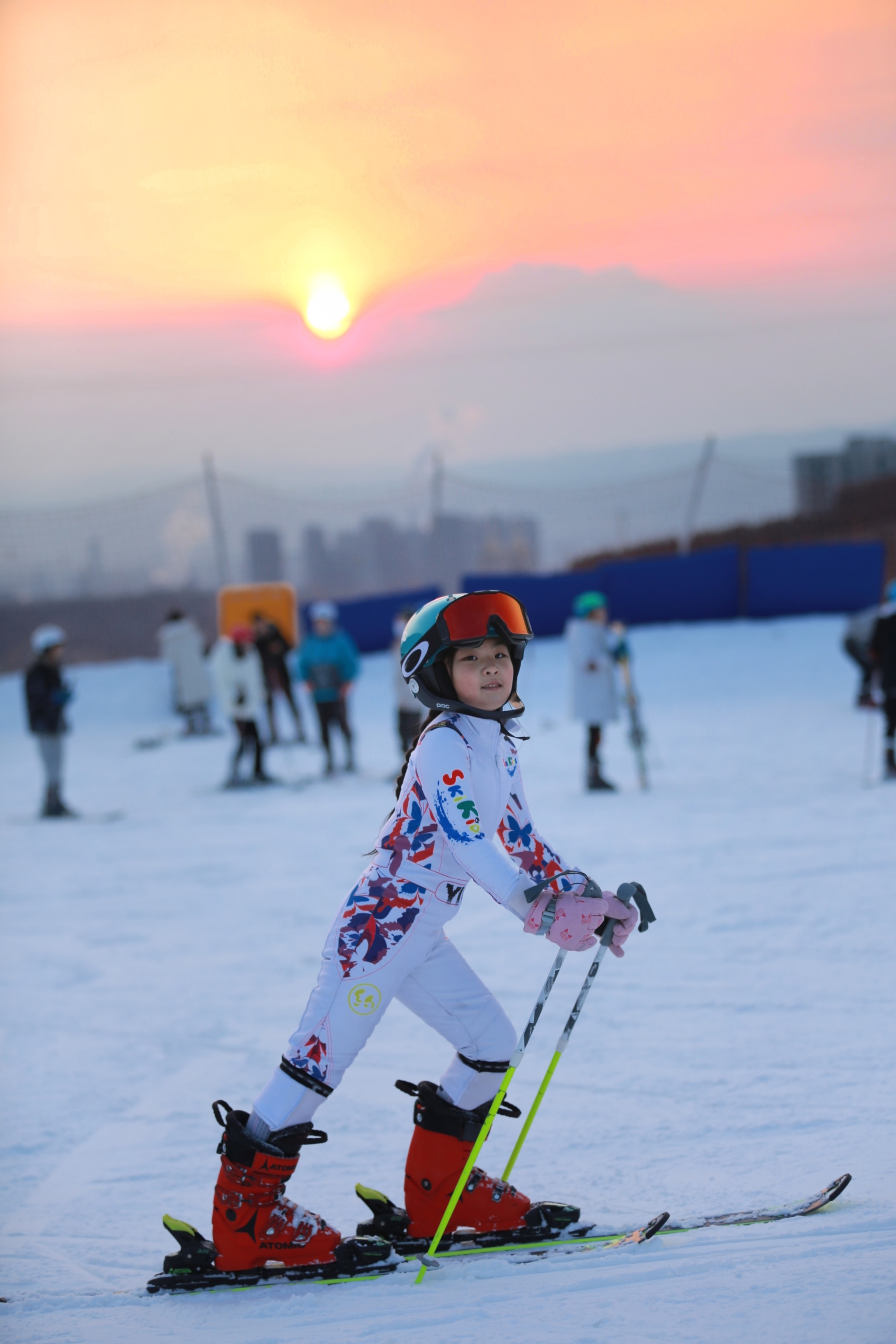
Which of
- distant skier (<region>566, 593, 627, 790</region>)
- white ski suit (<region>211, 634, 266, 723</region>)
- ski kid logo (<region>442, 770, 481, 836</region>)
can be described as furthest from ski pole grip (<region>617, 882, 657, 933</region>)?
white ski suit (<region>211, 634, 266, 723</region>)

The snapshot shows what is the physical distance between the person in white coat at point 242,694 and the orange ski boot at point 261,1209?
8428 mm

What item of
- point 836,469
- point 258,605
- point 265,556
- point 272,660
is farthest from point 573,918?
point 836,469

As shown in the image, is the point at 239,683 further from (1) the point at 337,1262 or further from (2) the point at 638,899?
(2) the point at 638,899

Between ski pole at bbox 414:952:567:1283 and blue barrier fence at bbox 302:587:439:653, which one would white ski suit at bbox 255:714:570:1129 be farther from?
blue barrier fence at bbox 302:587:439:653

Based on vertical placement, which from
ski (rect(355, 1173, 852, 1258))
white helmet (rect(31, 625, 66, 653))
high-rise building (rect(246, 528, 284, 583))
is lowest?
ski (rect(355, 1173, 852, 1258))

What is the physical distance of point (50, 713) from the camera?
10.1 m

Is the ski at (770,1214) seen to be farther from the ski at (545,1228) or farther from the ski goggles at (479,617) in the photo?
the ski goggles at (479,617)

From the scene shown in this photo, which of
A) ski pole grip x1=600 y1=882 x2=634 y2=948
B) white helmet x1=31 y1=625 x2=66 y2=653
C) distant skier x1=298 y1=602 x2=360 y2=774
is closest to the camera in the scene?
ski pole grip x1=600 y1=882 x2=634 y2=948

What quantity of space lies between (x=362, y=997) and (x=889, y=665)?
23.3 ft

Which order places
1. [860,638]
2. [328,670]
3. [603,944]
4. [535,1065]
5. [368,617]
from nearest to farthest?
[603,944] → [535,1065] → [328,670] → [860,638] → [368,617]

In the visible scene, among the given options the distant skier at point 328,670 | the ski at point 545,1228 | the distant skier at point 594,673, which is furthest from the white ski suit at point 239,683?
the ski at point 545,1228

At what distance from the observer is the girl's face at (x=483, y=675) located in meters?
2.54

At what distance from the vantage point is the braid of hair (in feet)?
8.46

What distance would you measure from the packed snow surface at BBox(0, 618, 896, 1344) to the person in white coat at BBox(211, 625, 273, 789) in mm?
1454
